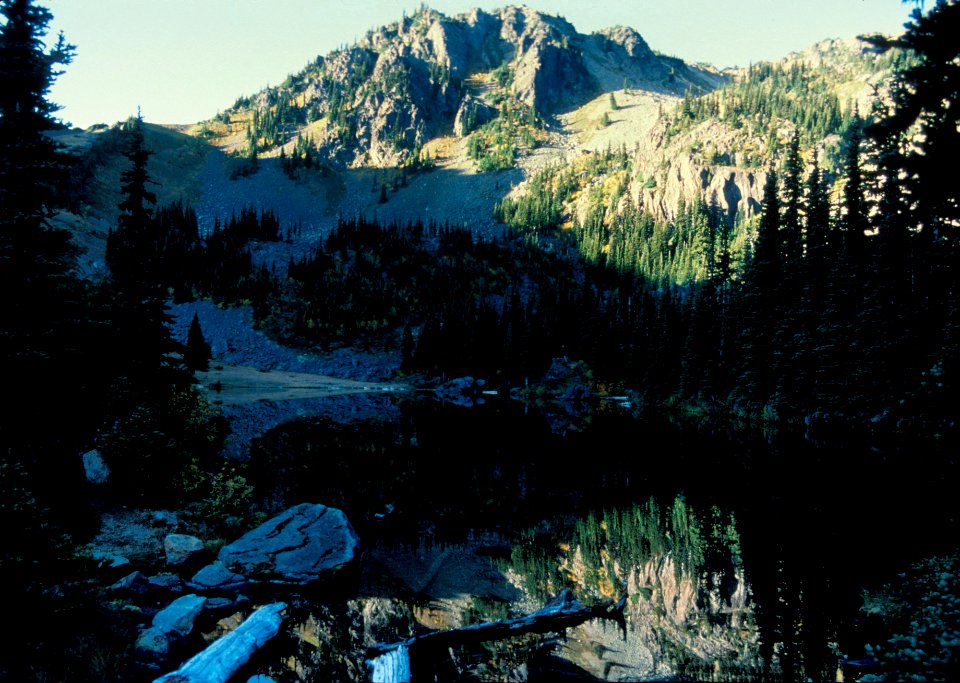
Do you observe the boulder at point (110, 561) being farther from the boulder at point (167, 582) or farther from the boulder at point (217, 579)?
the boulder at point (217, 579)

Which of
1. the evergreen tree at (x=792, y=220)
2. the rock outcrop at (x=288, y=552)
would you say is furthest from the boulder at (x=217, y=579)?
the evergreen tree at (x=792, y=220)

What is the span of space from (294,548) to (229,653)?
18.1 ft

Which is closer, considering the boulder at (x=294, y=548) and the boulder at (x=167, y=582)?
the boulder at (x=167, y=582)

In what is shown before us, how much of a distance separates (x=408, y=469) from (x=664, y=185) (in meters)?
168

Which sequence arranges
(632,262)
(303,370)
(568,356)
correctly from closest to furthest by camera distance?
(568,356) → (303,370) → (632,262)

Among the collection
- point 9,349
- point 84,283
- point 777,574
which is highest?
point 84,283

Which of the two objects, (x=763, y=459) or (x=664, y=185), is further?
(x=664, y=185)

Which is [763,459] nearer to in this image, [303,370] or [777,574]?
[777,574]

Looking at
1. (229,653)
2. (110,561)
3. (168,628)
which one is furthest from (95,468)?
(229,653)

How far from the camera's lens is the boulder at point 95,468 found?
51.6 feet

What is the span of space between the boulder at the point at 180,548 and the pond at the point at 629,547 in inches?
139

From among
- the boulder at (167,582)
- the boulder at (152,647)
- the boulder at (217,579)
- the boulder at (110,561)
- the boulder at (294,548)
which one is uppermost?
the boulder at (152,647)

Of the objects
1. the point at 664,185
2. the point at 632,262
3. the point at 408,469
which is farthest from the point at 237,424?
the point at 664,185

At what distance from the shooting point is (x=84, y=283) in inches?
769
